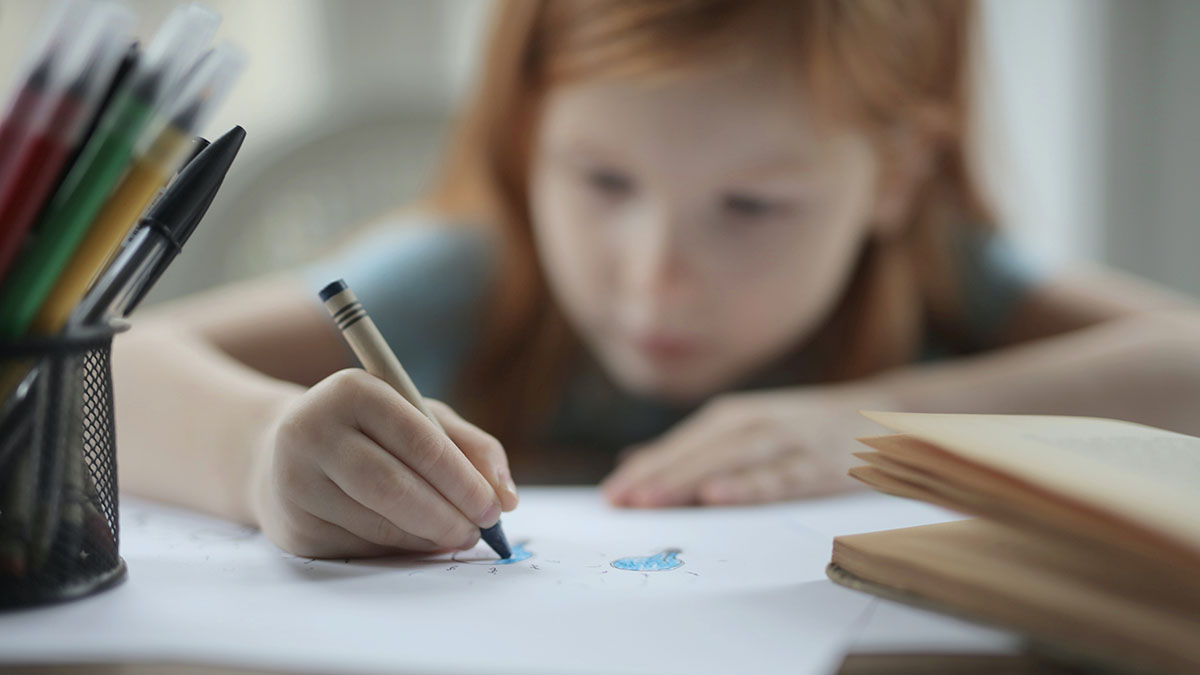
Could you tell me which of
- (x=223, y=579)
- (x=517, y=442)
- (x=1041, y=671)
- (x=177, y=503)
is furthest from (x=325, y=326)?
(x=1041, y=671)

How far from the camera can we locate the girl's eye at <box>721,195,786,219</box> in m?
0.54

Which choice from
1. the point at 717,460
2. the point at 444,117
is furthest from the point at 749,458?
the point at 444,117

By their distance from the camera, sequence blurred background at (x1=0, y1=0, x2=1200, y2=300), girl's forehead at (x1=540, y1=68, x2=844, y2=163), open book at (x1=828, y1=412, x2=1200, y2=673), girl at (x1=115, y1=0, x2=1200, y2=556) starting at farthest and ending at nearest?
blurred background at (x1=0, y1=0, x2=1200, y2=300) → girl's forehead at (x1=540, y1=68, x2=844, y2=163) → girl at (x1=115, y1=0, x2=1200, y2=556) → open book at (x1=828, y1=412, x2=1200, y2=673)

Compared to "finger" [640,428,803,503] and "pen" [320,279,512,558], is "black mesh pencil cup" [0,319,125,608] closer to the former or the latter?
"pen" [320,279,512,558]

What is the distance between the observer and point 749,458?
0.45m

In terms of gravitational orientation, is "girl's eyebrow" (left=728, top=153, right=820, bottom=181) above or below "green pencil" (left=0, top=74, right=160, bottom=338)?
above

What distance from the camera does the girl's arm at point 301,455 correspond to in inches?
10.2

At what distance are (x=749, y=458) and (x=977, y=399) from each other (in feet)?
0.66

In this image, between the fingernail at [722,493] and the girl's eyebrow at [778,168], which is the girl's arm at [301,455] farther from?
the girl's eyebrow at [778,168]

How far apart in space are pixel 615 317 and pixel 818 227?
14 centimetres

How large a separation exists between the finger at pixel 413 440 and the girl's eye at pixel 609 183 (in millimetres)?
318

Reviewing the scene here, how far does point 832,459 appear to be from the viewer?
0.46 meters

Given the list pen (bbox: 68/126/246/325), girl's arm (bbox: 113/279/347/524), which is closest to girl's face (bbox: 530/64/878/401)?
girl's arm (bbox: 113/279/347/524)

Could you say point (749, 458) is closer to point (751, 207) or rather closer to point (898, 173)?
point (751, 207)
